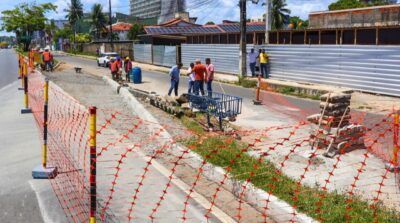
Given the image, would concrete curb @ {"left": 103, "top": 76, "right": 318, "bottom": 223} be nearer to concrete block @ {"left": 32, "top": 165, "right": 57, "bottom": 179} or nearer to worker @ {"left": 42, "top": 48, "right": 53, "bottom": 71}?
concrete block @ {"left": 32, "top": 165, "right": 57, "bottom": 179}

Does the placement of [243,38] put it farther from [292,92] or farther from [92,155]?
[92,155]

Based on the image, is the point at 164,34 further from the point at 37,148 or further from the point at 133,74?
the point at 37,148

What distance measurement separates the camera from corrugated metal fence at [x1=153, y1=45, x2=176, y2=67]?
125ft

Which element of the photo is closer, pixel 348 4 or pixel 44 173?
pixel 44 173

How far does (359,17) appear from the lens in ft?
99.2

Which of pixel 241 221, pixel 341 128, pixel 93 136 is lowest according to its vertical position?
pixel 241 221

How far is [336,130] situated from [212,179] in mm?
3222

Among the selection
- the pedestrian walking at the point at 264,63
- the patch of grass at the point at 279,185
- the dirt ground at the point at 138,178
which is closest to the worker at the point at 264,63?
the pedestrian walking at the point at 264,63

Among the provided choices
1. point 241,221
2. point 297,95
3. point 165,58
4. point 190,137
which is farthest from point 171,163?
point 165,58

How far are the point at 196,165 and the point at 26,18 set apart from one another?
190ft

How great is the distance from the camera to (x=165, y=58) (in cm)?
3966

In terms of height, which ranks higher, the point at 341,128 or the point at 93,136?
the point at 93,136

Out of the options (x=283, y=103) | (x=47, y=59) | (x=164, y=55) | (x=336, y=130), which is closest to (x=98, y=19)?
(x=164, y=55)

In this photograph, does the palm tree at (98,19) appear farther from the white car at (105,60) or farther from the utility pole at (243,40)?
the utility pole at (243,40)
